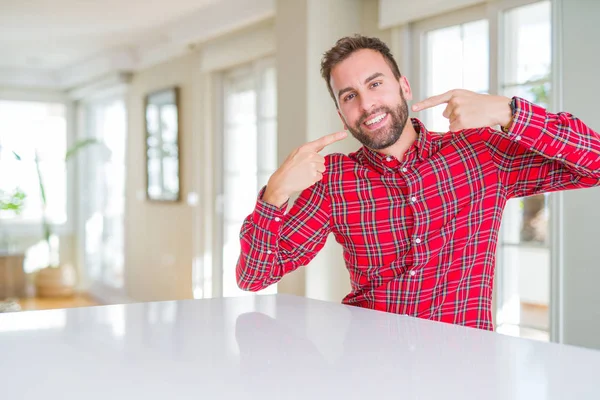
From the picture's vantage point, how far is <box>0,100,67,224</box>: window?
729cm

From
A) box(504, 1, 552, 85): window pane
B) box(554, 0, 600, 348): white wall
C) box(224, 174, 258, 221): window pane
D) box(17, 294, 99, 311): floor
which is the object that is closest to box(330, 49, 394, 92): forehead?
box(554, 0, 600, 348): white wall

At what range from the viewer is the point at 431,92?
11.3 ft

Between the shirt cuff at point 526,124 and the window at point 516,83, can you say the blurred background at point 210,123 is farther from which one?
the shirt cuff at point 526,124

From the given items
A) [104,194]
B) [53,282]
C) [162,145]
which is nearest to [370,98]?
[162,145]

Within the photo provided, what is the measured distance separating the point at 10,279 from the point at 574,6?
21.0 ft

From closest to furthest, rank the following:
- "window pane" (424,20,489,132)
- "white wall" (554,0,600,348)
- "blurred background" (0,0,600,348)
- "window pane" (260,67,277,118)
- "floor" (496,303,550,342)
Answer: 1. "white wall" (554,0,600,348)
2. "blurred background" (0,0,600,348)
3. "floor" (496,303,550,342)
4. "window pane" (424,20,489,132)
5. "window pane" (260,67,277,118)

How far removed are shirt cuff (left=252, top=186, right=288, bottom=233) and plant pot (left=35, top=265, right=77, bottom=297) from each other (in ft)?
21.4

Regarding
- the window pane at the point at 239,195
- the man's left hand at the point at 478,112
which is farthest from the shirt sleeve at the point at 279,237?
the window pane at the point at 239,195

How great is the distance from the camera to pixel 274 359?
36.1 inches

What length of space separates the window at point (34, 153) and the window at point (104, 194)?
32cm

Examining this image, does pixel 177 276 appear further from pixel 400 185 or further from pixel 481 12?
pixel 400 185

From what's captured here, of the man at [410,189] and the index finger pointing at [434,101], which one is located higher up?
the index finger pointing at [434,101]

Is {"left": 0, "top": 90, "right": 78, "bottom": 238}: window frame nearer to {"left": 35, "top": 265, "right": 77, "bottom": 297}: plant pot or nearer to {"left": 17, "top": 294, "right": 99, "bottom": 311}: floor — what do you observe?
{"left": 35, "top": 265, "right": 77, "bottom": 297}: plant pot

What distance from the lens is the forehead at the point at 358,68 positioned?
1643mm
